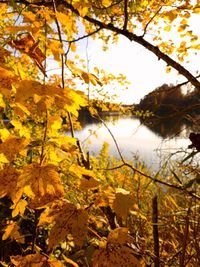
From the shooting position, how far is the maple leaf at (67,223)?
80 centimetres

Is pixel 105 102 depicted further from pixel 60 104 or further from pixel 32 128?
pixel 60 104

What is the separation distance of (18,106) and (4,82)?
0.11m

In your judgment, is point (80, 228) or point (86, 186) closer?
point (80, 228)

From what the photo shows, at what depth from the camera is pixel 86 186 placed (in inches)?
36.7

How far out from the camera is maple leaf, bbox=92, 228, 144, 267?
0.82 m

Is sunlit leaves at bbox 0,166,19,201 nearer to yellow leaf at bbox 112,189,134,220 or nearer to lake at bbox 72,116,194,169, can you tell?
yellow leaf at bbox 112,189,134,220

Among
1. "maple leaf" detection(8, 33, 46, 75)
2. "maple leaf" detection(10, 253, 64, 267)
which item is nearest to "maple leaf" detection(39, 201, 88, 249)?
"maple leaf" detection(10, 253, 64, 267)

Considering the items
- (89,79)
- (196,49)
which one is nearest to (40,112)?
(89,79)

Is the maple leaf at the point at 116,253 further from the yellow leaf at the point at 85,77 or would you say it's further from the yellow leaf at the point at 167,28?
the yellow leaf at the point at 167,28

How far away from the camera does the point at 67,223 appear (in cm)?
82

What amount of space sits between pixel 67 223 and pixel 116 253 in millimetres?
163

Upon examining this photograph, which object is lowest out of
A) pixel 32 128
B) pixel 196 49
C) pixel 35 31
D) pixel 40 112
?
pixel 32 128

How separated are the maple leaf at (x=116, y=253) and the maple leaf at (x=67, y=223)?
10 centimetres

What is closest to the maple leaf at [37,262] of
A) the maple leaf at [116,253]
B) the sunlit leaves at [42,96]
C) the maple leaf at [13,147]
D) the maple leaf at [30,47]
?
the maple leaf at [116,253]
